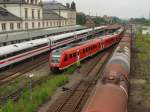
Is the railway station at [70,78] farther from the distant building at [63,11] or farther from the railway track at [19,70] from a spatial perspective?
the distant building at [63,11]

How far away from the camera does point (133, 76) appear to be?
31.2 m

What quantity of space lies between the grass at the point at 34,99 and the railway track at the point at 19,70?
5068 millimetres

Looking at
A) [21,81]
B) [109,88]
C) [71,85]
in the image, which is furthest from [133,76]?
[109,88]

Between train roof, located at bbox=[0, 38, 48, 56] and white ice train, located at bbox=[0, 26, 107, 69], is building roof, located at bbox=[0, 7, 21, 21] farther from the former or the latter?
train roof, located at bbox=[0, 38, 48, 56]

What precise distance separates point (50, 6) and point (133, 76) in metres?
84.0

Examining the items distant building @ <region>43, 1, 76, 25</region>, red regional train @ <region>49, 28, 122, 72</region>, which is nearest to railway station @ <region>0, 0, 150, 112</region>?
red regional train @ <region>49, 28, 122, 72</region>

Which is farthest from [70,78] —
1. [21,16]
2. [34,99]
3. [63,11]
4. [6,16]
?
[63,11]

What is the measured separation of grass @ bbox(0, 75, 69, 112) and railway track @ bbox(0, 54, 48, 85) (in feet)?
16.6

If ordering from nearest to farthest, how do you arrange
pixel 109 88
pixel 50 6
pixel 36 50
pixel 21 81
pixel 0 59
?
pixel 109 88 → pixel 21 81 → pixel 0 59 → pixel 36 50 → pixel 50 6

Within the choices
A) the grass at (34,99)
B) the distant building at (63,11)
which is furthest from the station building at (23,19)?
the grass at (34,99)

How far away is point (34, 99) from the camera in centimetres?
2239

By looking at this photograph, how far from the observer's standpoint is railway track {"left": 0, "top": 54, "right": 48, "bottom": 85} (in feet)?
101

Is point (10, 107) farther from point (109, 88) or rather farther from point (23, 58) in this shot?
point (23, 58)

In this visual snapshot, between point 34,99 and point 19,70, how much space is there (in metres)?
13.0
